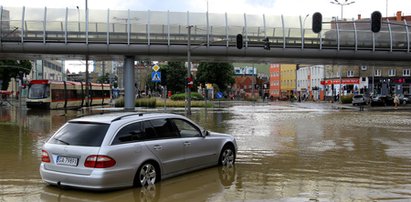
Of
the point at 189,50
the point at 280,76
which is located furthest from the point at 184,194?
the point at 280,76

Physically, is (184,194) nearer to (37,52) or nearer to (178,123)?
(178,123)

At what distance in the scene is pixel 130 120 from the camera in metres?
8.48

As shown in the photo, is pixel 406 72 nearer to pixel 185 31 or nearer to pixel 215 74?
pixel 215 74

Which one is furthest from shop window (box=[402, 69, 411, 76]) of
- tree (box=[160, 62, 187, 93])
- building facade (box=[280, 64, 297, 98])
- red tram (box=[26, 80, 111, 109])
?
red tram (box=[26, 80, 111, 109])

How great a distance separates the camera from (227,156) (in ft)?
34.7

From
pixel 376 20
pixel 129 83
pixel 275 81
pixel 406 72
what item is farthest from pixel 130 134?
pixel 275 81

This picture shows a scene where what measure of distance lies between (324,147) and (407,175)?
5.07m

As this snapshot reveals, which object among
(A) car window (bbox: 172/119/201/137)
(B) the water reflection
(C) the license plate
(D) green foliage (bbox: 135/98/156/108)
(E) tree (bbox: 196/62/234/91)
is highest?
(E) tree (bbox: 196/62/234/91)

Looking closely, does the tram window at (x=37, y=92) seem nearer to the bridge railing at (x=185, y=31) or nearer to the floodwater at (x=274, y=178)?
the bridge railing at (x=185, y=31)

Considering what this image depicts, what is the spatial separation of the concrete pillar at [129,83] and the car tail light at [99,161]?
31351mm

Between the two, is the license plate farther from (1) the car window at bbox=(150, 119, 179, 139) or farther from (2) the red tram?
(2) the red tram

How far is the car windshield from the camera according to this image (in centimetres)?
793

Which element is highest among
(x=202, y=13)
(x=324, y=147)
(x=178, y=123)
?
(x=202, y=13)

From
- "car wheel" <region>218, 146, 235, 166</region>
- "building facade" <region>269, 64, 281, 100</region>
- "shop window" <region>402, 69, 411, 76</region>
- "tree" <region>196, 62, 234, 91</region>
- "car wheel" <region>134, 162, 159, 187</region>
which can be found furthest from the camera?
"building facade" <region>269, 64, 281, 100</region>
